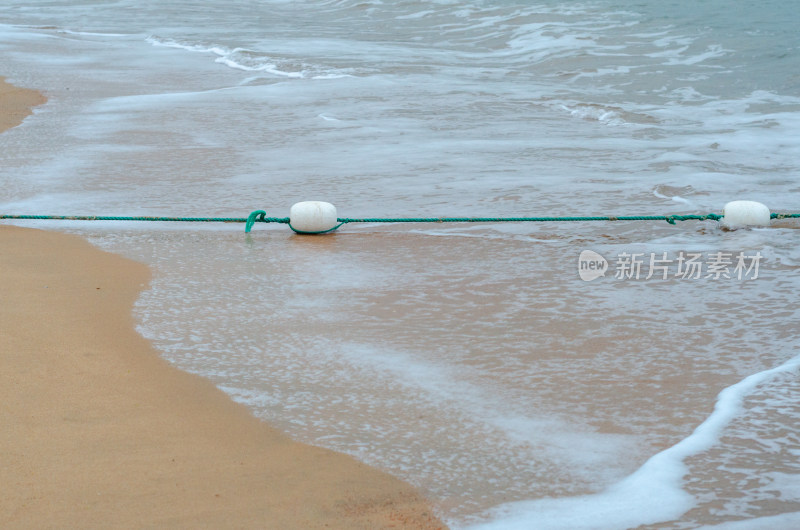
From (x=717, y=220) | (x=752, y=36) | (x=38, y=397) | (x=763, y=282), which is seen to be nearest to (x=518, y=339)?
(x=763, y=282)

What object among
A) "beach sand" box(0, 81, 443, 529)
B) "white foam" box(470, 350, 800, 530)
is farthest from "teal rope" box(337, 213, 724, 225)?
"white foam" box(470, 350, 800, 530)

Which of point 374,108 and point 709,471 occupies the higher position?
point 374,108

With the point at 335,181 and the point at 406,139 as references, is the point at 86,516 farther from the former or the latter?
the point at 406,139

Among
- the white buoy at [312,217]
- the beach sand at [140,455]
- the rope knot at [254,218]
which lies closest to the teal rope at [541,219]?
the white buoy at [312,217]

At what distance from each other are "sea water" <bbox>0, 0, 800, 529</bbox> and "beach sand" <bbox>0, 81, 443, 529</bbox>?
124mm

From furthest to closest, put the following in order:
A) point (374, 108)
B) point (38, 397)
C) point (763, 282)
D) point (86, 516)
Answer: point (374, 108)
point (763, 282)
point (38, 397)
point (86, 516)

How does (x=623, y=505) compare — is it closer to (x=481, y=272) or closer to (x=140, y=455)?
(x=140, y=455)

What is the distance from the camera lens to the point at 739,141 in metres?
8.20

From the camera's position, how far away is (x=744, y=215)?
520 centimetres

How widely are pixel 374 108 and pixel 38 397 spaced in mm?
7012

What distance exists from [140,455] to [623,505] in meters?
1.40

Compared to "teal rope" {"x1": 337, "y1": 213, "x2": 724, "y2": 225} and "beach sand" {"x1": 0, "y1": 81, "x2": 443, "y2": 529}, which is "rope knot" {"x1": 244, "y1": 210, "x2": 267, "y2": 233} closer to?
"teal rope" {"x1": 337, "y1": 213, "x2": 724, "y2": 225}

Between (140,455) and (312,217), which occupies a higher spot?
(312,217)

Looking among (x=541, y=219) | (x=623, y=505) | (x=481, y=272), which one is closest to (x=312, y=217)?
(x=481, y=272)
